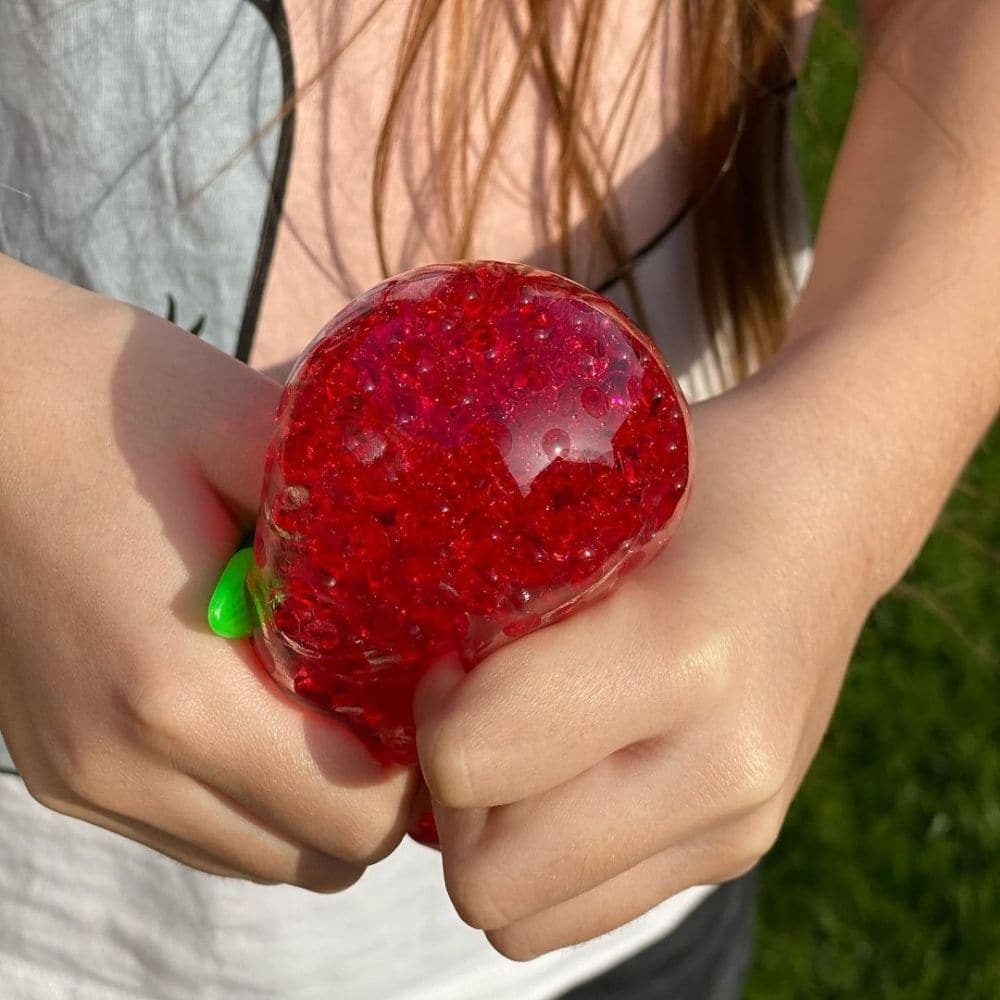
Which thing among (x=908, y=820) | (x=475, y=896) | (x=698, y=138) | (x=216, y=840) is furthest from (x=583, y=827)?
(x=908, y=820)

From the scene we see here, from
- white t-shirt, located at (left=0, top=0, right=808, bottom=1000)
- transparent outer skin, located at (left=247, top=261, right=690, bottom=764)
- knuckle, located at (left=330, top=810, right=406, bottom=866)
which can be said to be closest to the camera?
transparent outer skin, located at (left=247, top=261, right=690, bottom=764)

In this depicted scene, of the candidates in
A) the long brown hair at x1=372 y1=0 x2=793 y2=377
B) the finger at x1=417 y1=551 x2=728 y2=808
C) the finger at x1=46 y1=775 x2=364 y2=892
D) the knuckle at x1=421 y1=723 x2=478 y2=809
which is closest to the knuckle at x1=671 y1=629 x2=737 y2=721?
the finger at x1=417 y1=551 x2=728 y2=808

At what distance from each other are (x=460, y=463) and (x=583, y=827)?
195 millimetres

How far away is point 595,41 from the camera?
2.60 feet

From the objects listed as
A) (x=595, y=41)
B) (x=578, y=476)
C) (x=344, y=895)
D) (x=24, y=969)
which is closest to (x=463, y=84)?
(x=595, y=41)

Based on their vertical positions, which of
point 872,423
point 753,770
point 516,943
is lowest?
point 516,943

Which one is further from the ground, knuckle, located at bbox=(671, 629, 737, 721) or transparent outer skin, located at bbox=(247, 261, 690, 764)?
transparent outer skin, located at bbox=(247, 261, 690, 764)

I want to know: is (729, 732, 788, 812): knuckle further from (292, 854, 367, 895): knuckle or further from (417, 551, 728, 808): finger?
(292, 854, 367, 895): knuckle

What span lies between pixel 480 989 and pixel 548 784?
0.46m

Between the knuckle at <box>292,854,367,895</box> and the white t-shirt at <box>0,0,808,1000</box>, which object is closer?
the knuckle at <box>292,854,367,895</box>

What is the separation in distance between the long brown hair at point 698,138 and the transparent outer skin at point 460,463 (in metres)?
0.28

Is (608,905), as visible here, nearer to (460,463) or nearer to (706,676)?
(706,676)

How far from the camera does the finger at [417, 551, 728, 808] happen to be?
1.76ft

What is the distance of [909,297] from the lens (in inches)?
28.3
